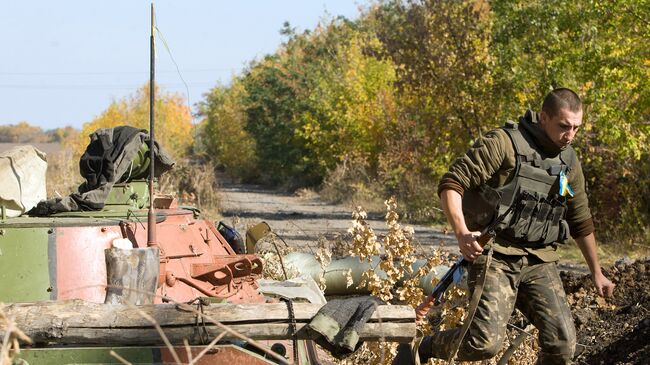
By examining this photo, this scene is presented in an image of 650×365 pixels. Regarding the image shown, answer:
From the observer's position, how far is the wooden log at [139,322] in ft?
19.0

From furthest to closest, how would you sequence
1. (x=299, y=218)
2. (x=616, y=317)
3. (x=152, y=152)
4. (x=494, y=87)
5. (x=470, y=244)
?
1. (x=299, y=218)
2. (x=494, y=87)
3. (x=616, y=317)
4. (x=152, y=152)
5. (x=470, y=244)

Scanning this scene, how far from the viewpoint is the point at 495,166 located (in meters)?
6.75

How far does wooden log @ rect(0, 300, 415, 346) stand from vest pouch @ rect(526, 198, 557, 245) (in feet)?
4.10

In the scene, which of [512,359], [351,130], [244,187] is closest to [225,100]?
[244,187]

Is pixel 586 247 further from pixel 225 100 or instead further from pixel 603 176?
pixel 225 100

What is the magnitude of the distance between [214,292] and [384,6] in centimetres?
5223

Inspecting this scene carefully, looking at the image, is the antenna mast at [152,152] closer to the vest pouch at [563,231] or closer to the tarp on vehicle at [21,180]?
the tarp on vehicle at [21,180]

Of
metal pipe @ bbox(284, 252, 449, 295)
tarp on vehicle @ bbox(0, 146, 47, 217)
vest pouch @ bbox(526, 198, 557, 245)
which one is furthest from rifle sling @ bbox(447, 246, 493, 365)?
metal pipe @ bbox(284, 252, 449, 295)

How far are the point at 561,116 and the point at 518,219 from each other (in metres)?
0.61

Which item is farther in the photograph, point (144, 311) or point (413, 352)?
point (413, 352)

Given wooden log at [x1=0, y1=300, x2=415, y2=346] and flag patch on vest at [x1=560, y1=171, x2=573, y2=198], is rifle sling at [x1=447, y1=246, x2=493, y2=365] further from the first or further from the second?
wooden log at [x1=0, y1=300, x2=415, y2=346]

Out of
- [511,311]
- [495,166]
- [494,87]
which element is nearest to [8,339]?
[495,166]

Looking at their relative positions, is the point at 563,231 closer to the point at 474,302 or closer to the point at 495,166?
the point at 495,166

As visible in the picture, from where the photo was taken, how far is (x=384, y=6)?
193 feet
